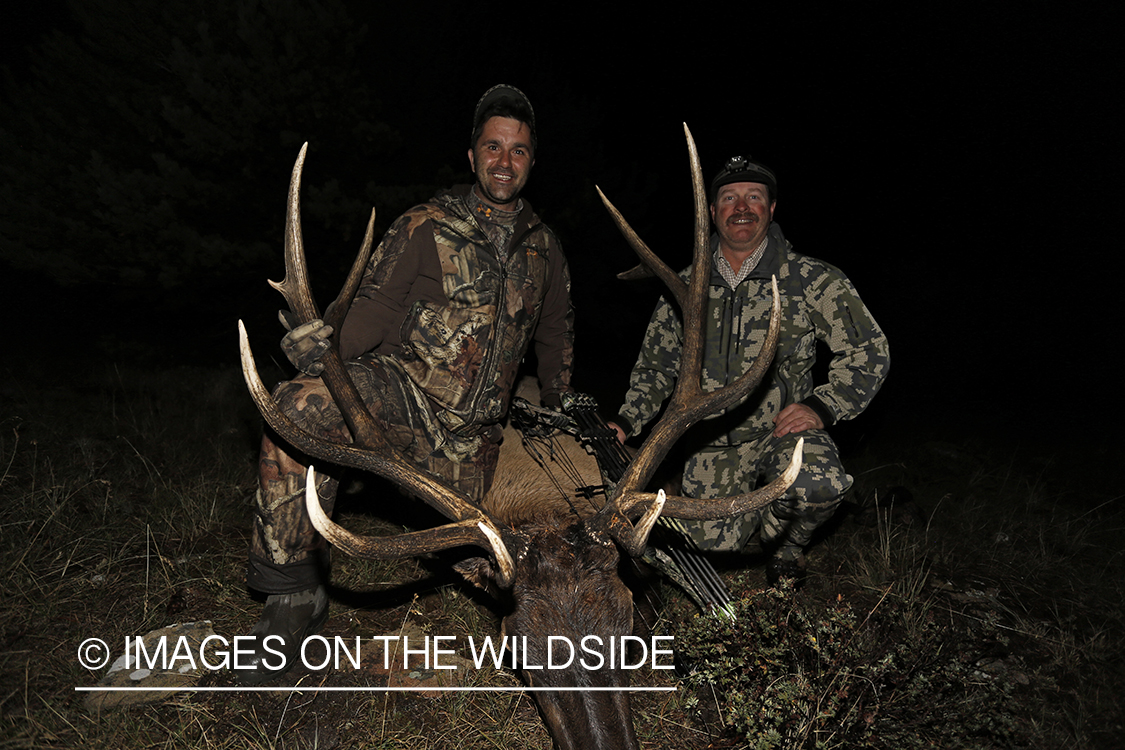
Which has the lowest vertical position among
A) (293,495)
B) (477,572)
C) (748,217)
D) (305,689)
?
(305,689)

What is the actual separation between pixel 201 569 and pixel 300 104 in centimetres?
498

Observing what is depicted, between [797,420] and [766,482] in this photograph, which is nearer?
[797,420]

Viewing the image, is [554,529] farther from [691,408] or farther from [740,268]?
[740,268]

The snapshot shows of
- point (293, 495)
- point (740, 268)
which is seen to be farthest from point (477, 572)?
point (740, 268)

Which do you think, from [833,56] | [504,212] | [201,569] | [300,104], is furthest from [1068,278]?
[201,569]

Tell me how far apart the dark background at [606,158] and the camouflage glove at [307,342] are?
436 cm

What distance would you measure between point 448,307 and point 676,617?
202 cm

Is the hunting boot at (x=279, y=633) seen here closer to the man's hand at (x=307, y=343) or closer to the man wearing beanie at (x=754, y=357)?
the man's hand at (x=307, y=343)

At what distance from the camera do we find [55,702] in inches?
89.4

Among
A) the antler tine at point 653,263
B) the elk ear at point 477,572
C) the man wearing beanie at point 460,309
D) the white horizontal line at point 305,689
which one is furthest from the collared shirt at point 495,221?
the white horizontal line at point 305,689

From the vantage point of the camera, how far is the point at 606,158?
9.30 meters

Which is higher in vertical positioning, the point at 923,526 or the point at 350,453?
the point at 350,453

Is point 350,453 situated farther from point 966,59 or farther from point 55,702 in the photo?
point 966,59

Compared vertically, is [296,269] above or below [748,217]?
below
